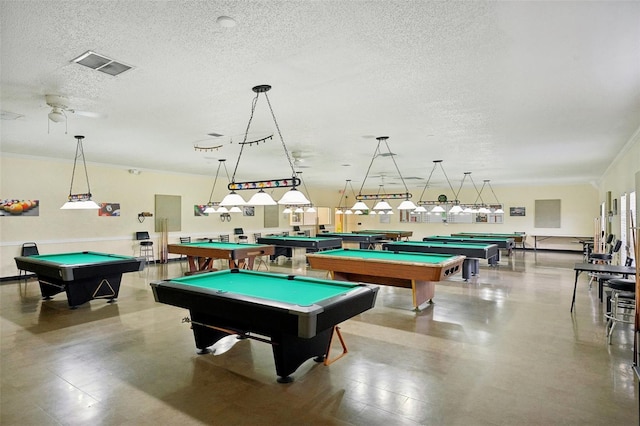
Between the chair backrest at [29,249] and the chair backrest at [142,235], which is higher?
the chair backrest at [142,235]

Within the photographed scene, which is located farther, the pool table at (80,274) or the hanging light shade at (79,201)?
the hanging light shade at (79,201)

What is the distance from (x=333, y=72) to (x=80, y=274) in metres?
4.60

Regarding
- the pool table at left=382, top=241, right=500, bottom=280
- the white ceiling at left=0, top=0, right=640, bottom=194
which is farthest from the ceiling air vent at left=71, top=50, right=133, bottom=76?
the pool table at left=382, top=241, right=500, bottom=280

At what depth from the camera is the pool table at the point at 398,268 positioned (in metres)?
5.03

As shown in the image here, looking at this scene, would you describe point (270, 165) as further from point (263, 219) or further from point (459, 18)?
point (459, 18)

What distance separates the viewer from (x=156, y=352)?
3.79 meters

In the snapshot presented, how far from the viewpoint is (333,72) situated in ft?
10.9

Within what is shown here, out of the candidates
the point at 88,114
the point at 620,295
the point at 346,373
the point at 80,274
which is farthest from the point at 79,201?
the point at 620,295

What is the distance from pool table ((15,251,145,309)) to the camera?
17.1ft

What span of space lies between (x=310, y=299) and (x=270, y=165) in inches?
256

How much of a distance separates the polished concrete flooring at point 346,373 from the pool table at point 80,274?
38 cm

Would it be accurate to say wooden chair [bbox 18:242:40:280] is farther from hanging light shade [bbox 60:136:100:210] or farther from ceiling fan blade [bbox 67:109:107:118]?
ceiling fan blade [bbox 67:109:107:118]

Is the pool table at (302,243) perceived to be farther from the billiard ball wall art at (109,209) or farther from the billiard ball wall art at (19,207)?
the billiard ball wall art at (19,207)

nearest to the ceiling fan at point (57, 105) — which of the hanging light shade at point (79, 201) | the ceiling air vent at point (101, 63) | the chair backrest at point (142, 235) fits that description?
the ceiling air vent at point (101, 63)
